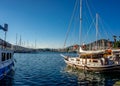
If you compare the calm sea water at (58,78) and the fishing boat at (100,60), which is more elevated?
the fishing boat at (100,60)

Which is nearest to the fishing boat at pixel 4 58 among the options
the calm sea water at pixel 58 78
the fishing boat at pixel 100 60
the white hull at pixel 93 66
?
the calm sea water at pixel 58 78

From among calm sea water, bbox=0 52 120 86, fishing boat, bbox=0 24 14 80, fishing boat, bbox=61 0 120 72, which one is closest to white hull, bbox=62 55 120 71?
fishing boat, bbox=61 0 120 72

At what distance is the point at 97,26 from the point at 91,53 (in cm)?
2061

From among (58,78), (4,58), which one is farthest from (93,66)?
(4,58)

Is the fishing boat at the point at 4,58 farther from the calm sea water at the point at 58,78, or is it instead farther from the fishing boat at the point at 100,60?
the fishing boat at the point at 100,60

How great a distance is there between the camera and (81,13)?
1961 inches

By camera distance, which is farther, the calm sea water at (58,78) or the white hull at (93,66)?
the white hull at (93,66)

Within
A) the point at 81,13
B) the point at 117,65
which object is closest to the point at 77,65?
the point at 117,65

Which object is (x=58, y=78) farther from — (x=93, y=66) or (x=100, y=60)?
(x=100, y=60)

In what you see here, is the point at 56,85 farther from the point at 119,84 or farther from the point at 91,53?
the point at 91,53

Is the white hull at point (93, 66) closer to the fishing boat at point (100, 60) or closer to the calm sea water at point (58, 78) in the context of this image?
the fishing boat at point (100, 60)

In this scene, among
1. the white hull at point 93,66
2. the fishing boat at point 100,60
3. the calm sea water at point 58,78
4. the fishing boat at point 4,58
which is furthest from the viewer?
the fishing boat at point 100,60

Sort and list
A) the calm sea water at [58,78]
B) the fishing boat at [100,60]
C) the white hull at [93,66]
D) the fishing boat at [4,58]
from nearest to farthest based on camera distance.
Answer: the fishing boat at [4,58] → the calm sea water at [58,78] → the white hull at [93,66] → the fishing boat at [100,60]

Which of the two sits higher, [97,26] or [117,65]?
[97,26]
